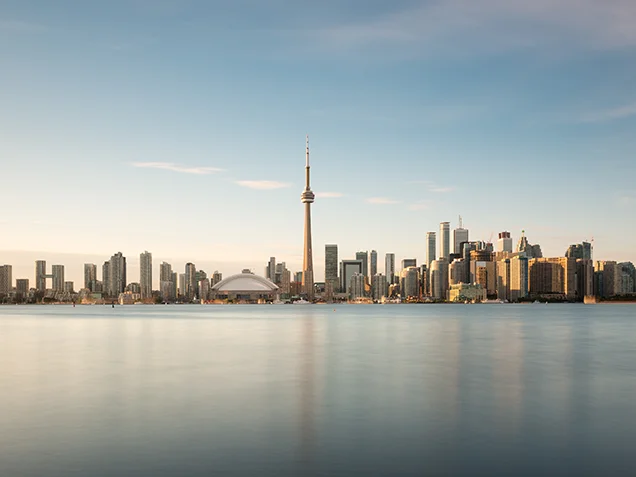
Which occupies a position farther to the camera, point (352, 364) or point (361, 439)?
point (352, 364)

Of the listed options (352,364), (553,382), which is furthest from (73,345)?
(553,382)

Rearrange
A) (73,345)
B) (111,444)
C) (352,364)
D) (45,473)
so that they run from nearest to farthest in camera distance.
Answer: (45,473), (111,444), (352,364), (73,345)

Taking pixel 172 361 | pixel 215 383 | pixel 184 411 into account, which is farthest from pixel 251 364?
pixel 184 411

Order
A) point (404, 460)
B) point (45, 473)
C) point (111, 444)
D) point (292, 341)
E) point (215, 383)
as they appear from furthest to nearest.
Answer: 1. point (292, 341)
2. point (215, 383)
3. point (111, 444)
4. point (404, 460)
5. point (45, 473)

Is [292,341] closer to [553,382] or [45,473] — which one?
[553,382]

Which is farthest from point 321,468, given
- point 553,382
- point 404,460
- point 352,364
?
point 352,364

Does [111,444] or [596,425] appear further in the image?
[596,425]

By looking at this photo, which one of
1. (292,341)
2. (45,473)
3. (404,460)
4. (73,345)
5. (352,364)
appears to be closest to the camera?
(45,473)

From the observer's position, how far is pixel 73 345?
8294 centimetres

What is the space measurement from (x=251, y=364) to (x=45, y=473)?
36.5 m

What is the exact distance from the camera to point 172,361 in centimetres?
6106

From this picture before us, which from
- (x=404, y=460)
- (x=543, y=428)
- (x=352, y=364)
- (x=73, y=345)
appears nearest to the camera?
(x=404, y=460)

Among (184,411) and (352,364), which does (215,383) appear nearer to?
(184,411)

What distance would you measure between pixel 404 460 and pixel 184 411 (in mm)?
14299
